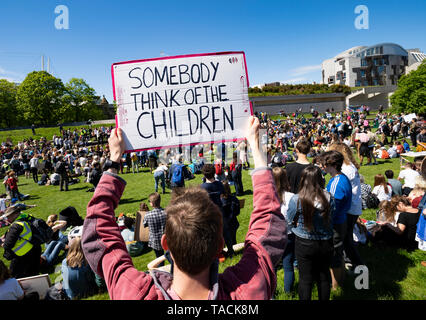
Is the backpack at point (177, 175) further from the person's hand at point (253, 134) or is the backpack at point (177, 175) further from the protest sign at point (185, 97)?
the person's hand at point (253, 134)

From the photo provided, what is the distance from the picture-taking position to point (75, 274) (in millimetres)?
4414

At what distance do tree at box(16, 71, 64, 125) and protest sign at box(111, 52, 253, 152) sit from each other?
5552cm

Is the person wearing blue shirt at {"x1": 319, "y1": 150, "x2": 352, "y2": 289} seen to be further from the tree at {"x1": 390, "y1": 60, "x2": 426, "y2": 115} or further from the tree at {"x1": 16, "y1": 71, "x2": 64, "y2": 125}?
the tree at {"x1": 16, "y1": 71, "x2": 64, "y2": 125}

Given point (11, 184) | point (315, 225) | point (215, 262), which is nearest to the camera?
point (215, 262)

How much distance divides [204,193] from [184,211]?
0.68ft

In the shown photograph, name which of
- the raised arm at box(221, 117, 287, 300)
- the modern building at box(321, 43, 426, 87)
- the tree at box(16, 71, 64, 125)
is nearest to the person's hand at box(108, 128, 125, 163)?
the raised arm at box(221, 117, 287, 300)

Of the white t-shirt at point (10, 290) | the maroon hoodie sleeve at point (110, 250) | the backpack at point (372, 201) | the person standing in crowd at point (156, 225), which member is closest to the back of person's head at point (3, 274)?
the white t-shirt at point (10, 290)

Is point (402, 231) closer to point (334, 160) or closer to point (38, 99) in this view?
point (334, 160)

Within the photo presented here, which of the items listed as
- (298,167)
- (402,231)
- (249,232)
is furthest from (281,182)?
(402,231)

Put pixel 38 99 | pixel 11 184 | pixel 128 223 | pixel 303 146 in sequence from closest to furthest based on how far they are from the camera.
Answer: pixel 303 146 → pixel 128 223 → pixel 11 184 → pixel 38 99

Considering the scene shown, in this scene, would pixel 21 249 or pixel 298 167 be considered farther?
pixel 21 249

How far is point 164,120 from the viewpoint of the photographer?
254 centimetres

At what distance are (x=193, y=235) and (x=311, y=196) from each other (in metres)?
2.27
